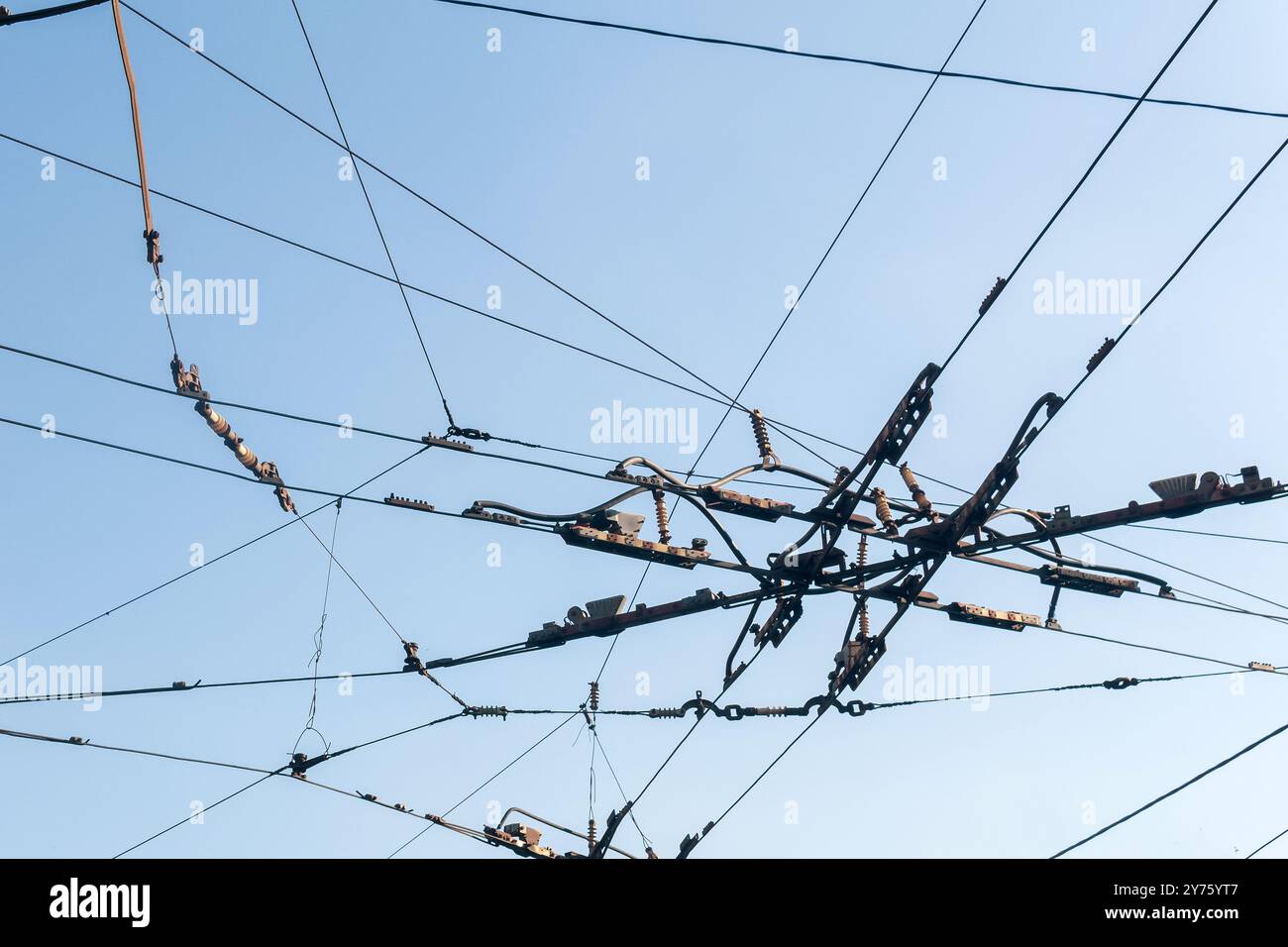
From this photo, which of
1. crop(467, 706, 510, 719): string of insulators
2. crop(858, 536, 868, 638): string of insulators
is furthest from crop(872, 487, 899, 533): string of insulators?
crop(467, 706, 510, 719): string of insulators

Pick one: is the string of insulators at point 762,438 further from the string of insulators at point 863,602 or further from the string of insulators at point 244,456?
the string of insulators at point 244,456

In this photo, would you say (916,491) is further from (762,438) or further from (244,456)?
(244,456)

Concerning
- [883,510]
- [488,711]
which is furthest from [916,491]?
[488,711]

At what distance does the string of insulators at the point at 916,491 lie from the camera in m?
12.3

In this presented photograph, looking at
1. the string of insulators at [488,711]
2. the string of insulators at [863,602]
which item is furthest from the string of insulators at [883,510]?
the string of insulators at [488,711]

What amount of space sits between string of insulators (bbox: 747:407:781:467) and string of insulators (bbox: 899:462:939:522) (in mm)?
1207

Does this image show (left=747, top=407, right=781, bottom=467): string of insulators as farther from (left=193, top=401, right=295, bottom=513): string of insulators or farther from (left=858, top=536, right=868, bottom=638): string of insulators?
(left=193, top=401, right=295, bottom=513): string of insulators

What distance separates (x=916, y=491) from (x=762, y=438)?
165cm

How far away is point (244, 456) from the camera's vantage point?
12.2 metres

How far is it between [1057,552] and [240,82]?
28.4 feet
